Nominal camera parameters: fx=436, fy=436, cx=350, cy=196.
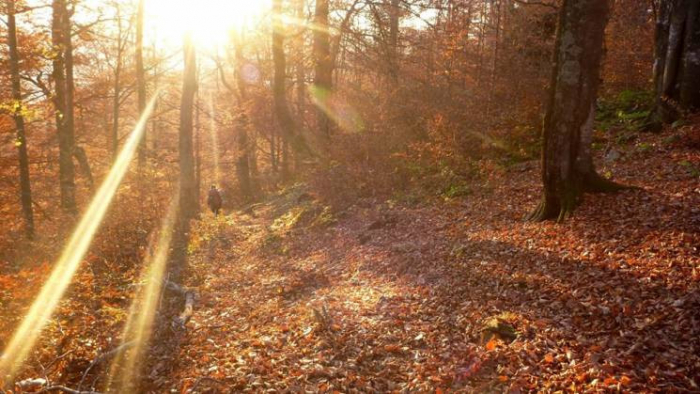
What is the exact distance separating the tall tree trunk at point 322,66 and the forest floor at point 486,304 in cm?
913

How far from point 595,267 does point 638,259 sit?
569mm

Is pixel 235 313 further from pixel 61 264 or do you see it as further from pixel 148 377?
pixel 61 264

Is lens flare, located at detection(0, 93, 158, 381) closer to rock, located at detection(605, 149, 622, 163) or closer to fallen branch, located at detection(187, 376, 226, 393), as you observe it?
fallen branch, located at detection(187, 376, 226, 393)

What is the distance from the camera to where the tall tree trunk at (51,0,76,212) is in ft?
51.7

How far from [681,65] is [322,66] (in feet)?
42.7

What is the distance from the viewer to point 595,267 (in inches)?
258

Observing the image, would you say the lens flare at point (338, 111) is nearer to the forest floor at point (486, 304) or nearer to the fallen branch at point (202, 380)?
the forest floor at point (486, 304)

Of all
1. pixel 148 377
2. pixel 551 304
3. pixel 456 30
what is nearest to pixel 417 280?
pixel 551 304

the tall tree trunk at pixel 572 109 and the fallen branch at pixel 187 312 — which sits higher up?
the tall tree trunk at pixel 572 109

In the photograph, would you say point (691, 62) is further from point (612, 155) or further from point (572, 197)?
point (572, 197)

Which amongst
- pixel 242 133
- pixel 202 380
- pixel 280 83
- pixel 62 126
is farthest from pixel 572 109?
pixel 242 133

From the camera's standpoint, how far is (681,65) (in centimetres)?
1125

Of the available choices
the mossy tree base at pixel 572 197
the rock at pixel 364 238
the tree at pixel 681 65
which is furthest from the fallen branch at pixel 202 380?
the tree at pixel 681 65

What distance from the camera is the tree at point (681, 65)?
35.7ft
